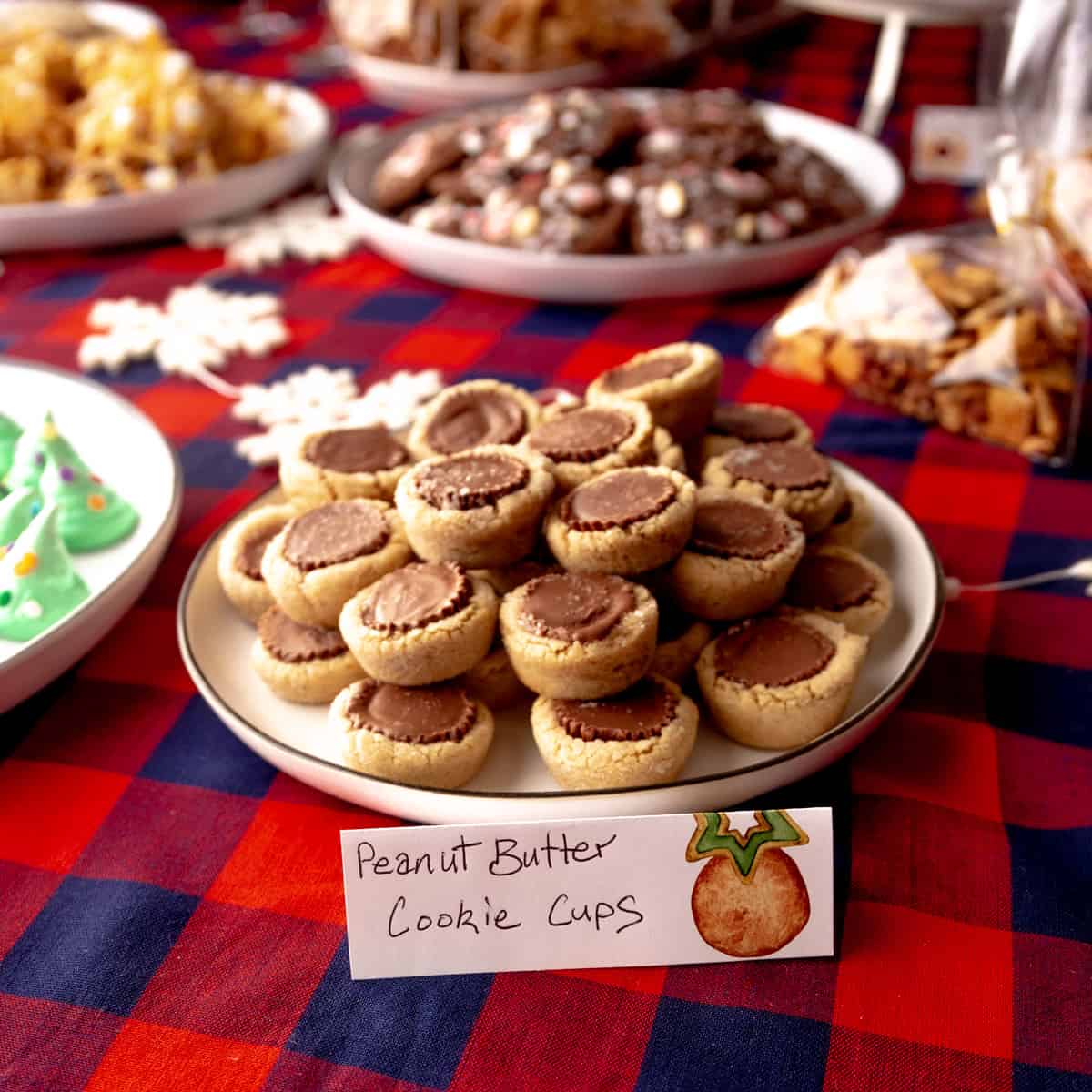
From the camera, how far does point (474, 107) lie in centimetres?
244

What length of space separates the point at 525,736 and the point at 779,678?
8.6 inches

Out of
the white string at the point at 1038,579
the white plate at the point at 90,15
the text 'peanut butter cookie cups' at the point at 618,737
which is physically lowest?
the white string at the point at 1038,579

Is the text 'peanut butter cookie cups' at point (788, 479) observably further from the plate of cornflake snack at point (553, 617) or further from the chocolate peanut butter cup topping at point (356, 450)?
the chocolate peanut butter cup topping at point (356, 450)

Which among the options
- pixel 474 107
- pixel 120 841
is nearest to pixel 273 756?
pixel 120 841

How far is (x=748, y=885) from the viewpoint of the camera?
2.80 feet

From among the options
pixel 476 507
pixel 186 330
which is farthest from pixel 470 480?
pixel 186 330

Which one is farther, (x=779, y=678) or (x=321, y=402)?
(x=321, y=402)

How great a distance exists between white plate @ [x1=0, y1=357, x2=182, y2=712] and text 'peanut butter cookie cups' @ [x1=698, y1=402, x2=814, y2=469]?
56 centimetres

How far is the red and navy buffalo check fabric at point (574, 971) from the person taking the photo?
82cm

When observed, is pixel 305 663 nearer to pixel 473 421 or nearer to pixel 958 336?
pixel 473 421

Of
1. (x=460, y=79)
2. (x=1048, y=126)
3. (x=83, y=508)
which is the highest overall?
(x=1048, y=126)

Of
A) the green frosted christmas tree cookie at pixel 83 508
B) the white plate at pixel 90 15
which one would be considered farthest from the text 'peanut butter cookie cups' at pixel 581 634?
the white plate at pixel 90 15

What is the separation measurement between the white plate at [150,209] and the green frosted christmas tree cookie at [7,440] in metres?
0.83

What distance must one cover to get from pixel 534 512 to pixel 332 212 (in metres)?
1.51
